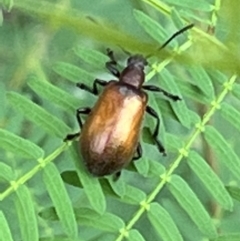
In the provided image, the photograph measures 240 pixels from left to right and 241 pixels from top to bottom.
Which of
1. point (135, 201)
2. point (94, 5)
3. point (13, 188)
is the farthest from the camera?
point (94, 5)

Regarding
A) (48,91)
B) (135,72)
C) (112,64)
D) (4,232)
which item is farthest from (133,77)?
(4,232)

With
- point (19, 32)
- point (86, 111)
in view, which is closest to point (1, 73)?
point (19, 32)

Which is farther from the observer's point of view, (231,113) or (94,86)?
(94,86)

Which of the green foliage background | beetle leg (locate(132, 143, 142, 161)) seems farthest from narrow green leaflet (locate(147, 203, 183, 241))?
beetle leg (locate(132, 143, 142, 161))

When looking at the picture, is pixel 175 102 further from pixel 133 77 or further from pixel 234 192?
pixel 133 77

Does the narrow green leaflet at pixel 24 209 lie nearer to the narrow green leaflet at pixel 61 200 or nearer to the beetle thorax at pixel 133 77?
the narrow green leaflet at pixel 61 200

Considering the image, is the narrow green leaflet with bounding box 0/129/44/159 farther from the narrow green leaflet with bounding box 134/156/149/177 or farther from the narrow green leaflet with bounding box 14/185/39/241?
the narrow green leaflet with bounding box 134/156/149/177

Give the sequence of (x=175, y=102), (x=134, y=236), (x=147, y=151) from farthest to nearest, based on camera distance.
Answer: (x=147, y=151)
(x=175, y=102)
(x=134, y=236)

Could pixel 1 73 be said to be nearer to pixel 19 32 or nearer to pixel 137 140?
pixel 19 32
